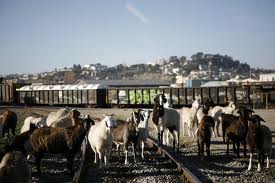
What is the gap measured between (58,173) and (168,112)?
21.3 feet

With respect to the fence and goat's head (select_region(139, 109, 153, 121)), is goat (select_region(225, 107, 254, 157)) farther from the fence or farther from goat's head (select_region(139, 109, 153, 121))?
the fence

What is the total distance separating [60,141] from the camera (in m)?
13.2

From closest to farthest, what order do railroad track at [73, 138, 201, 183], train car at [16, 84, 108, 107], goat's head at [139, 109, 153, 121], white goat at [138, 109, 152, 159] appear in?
railroad track at [73, 138, 201, 183]
white goat at [138, 109, 152, 159]
goat's head at [139, 109, 153, 121]
train car at [16, 84, 108, 107]

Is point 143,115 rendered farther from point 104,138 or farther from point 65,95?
point 65,95

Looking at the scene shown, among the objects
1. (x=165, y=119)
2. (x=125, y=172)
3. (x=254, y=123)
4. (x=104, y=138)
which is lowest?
(x=125, y=172)

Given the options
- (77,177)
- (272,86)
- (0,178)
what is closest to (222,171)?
(77,177)

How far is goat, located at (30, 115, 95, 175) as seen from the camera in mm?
13125

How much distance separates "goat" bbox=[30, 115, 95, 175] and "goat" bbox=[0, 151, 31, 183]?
420 centimetres

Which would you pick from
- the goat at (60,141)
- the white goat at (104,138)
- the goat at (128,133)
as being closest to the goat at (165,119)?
the goat at (128,133)

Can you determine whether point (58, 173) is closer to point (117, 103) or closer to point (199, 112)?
point (199, 112)

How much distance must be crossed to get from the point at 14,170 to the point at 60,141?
4.85m

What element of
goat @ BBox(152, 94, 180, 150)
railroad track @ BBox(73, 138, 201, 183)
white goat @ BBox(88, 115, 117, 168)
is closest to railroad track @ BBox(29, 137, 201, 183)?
railroad track @ BBox(73, 138, 201, 183)

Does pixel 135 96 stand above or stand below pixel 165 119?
below

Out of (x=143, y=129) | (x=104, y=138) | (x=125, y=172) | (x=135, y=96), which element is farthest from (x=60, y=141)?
(x=135, y=96)
